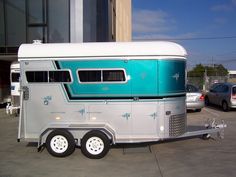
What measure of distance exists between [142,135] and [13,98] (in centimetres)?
1169

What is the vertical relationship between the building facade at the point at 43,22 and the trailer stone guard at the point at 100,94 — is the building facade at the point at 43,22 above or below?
above

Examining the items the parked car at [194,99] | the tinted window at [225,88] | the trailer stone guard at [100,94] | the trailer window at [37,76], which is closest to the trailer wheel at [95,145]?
the trailer stone guard at [100,94]

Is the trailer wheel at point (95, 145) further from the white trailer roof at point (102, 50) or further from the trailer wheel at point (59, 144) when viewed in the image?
the white trailer roof at point (102, 50)

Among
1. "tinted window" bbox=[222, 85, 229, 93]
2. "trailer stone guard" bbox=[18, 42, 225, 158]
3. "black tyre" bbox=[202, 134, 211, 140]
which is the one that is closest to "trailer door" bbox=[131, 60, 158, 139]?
"trailer stone guard" bbox=[18, 42, 225, 158]

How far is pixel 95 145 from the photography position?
8930 mm

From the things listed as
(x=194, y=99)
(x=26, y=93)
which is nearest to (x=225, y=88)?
(x=194, y=99)

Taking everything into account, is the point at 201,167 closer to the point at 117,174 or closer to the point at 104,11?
the point at 117,174

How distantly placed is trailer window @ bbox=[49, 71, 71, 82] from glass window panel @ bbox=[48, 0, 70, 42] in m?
11.6

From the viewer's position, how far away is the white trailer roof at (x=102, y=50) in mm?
8836

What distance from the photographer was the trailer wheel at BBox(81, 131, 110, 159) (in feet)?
29.0

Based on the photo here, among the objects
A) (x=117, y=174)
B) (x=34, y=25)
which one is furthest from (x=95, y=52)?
(x=34, y=25)

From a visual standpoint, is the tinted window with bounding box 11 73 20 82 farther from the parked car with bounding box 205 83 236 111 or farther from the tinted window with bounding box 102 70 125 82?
the tinted window with bounding box 102 70 125 82

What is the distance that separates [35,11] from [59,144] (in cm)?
1376

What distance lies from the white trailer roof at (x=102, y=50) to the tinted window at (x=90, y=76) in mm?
422
